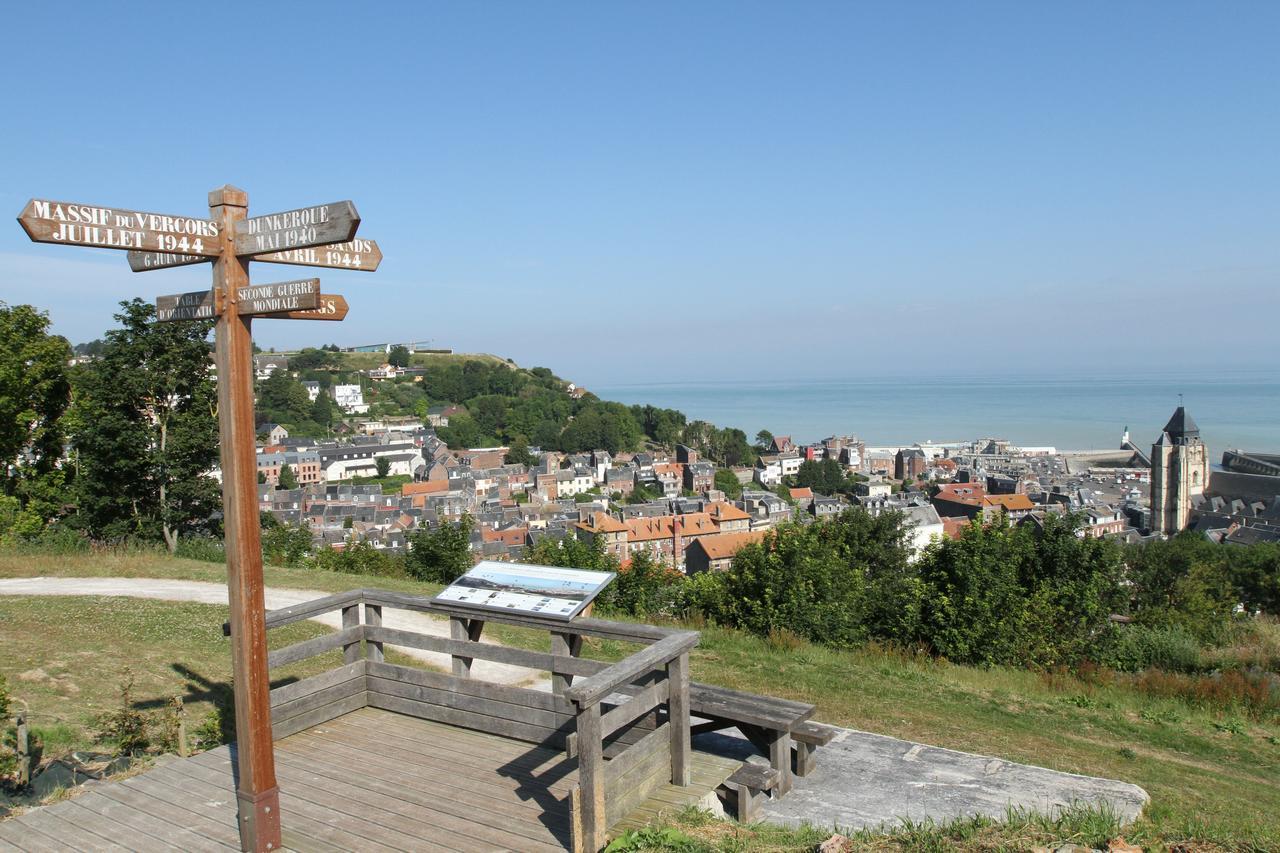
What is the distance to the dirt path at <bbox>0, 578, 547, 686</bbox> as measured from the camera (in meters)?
11.6

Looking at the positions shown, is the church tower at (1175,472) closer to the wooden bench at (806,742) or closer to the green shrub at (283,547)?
the green shrub at (283,547)

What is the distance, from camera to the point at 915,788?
5938mm

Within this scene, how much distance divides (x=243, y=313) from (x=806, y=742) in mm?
4476

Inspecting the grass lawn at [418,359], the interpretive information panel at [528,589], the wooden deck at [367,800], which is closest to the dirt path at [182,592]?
the interpretive information panel at [528,589]

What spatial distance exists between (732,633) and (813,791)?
19.7 ft

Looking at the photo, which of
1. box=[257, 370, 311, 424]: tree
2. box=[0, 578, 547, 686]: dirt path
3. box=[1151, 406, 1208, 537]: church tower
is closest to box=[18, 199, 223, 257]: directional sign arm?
box=[0, 578, 547, 686]: dirt path

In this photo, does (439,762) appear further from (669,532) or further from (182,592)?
(669,532)

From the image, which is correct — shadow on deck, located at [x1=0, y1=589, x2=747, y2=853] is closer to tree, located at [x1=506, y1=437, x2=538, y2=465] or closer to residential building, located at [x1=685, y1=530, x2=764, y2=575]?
residential building, located at [x1=685, y1=530, x2=764, y2=575]

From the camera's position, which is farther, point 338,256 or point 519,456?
point 519,456

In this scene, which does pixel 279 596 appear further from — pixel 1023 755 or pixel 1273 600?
pixel 1273 600

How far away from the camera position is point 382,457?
109625 mm

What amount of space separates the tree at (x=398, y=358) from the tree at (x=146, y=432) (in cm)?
16455


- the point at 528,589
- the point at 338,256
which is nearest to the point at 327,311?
the point at 338,256

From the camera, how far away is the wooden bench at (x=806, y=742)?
5637 mm
